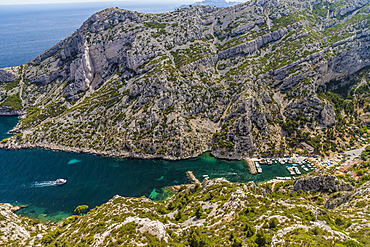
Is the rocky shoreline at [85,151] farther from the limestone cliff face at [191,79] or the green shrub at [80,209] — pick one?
the green shrub at [80,209]

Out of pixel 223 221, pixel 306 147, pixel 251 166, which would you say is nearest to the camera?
pixel 223 221

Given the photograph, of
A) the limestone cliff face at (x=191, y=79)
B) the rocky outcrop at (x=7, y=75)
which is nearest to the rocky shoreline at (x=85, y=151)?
the limestone cliff face at (x=191, y=79)

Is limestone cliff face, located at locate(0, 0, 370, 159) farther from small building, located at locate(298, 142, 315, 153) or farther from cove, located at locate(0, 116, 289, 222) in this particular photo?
small building, located at locate(298, 142, 315, 153)

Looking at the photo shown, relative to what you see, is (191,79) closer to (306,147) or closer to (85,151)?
(306,147)

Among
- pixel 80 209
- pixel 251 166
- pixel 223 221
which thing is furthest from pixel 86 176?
pixel 251 166

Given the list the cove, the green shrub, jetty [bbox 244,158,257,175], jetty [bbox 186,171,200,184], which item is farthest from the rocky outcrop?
jetty [bbox 244,158,257,175]

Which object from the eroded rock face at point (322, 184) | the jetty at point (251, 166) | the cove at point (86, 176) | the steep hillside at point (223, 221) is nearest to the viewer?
the steep hillside at point (223, 221)
